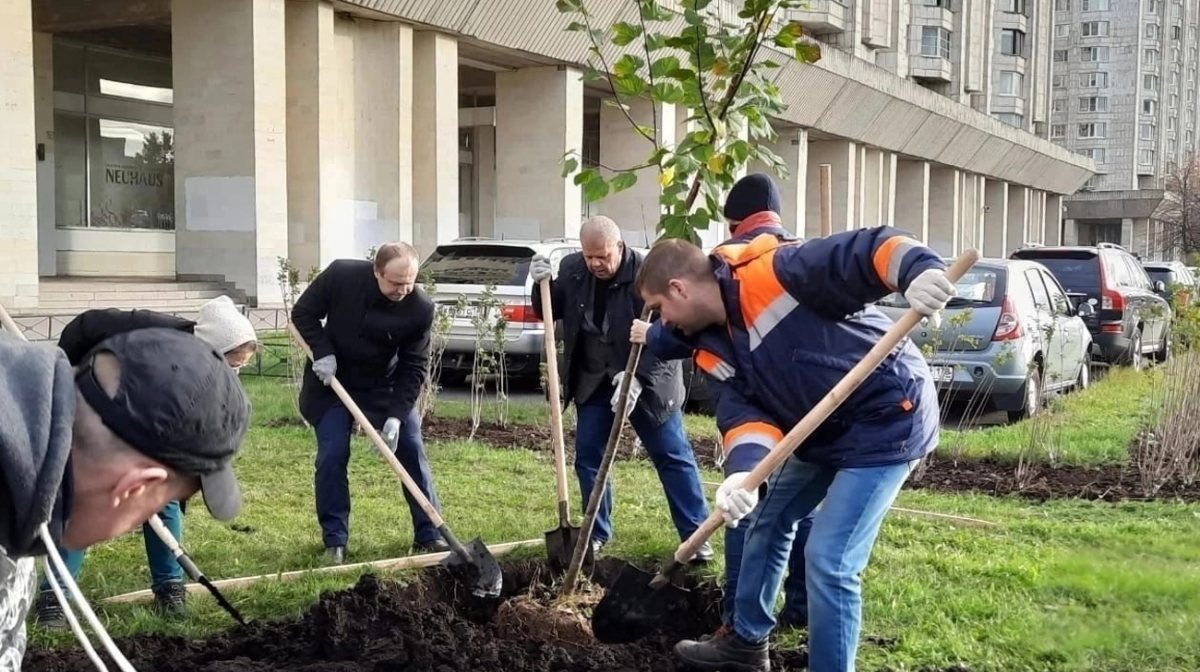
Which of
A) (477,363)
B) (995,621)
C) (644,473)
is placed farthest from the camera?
(477,363)

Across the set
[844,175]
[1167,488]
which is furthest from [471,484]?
[844,175]

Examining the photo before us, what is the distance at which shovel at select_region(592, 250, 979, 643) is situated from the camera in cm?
321

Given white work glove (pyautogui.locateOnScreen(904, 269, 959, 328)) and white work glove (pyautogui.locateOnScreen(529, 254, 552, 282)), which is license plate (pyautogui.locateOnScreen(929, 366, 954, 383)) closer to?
white work glove (pyautogui.locateOnScreen(529, 254, 552, 282))

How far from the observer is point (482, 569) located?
193 inches

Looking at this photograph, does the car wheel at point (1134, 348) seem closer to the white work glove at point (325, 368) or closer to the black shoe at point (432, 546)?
the black shoe at point (432, 546)

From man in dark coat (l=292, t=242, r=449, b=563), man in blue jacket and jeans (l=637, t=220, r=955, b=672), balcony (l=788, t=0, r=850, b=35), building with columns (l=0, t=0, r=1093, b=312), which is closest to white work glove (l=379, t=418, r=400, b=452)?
man in dark coat (l=292, t=242, r=449, b=563)

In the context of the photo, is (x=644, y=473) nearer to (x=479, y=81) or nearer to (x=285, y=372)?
(x=285, y=372)

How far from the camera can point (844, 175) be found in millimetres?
40812

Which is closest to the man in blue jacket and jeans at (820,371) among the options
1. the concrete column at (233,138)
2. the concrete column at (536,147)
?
the concrete column at (233,138)

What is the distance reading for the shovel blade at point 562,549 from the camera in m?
5.18

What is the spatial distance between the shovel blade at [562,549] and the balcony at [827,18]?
36611mm

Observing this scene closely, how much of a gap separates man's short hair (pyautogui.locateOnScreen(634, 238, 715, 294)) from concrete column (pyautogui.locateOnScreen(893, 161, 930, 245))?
46709mm

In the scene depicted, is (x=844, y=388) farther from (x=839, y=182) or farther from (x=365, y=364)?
(x=839, y=182)

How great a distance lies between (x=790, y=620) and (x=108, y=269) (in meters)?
20.6
